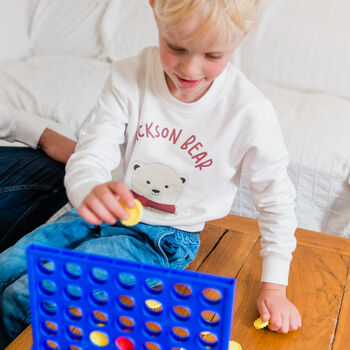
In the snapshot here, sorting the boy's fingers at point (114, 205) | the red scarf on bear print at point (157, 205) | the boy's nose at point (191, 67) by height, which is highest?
the boy's nose at point (191, 67)

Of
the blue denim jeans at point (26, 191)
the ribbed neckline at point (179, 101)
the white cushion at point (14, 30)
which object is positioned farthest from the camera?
the white cushion at point (14, 30)

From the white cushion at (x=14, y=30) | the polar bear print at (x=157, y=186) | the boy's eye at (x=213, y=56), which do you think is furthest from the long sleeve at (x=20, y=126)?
the white cushion at (x=14, y=30)

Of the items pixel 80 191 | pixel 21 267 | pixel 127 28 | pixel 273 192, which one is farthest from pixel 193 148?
pixel 127 28

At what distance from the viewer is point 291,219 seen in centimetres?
80

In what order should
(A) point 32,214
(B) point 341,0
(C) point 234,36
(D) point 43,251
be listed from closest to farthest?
(D) point 43,251
(C) point 234,36
(A) point 32,214
(B) point 341,0

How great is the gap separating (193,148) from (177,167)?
0.05 meters

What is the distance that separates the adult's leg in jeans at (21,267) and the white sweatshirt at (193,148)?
13 cm

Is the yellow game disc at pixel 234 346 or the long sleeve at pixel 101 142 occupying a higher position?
the long sleeve at pixel 101 142

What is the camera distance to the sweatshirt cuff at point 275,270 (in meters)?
0.77

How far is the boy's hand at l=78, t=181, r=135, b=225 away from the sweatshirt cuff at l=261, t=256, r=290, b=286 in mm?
348

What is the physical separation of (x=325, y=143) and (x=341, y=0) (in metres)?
0.53

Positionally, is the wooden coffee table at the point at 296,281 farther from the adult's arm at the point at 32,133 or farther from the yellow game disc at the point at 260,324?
the adult's arm at the point at 32,133

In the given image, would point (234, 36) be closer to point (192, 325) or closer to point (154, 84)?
point (154, 84)

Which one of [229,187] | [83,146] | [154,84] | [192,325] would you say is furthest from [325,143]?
[192,325]
